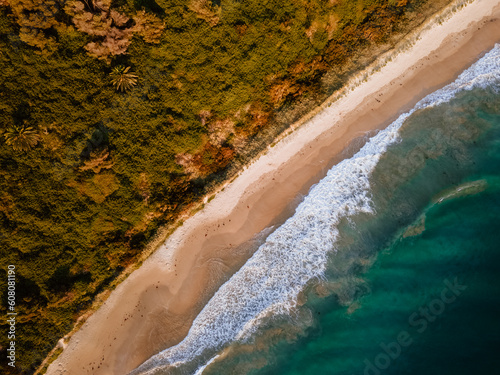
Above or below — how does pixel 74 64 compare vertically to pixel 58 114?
above

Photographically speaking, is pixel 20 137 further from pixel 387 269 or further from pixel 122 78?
pixel 387 269

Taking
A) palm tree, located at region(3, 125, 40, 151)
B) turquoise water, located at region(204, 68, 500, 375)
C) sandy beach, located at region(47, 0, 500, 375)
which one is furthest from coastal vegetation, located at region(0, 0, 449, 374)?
turquoise water, located at region(204, 68, 500, 375)

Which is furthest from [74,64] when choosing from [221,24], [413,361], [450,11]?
[413,361]

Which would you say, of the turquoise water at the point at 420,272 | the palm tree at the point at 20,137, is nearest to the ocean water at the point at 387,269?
the turquoise water at the point at 420,272

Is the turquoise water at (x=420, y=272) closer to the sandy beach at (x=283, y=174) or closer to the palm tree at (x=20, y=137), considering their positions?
the sandy beach at (x=283, y=174)

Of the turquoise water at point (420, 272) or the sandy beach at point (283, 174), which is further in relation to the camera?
the sandy beach at point (283, 174)

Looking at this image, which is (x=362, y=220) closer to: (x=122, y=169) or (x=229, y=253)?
(x=229, y=253)

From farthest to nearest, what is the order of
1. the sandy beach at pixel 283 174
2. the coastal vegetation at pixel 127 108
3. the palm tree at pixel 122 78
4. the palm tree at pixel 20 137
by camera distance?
the sandy beach at pixel 283 174
the palm tree at pixel 122 78
the coastal vegetation at pixel 127 108
the palm tree at pixel 20 137
